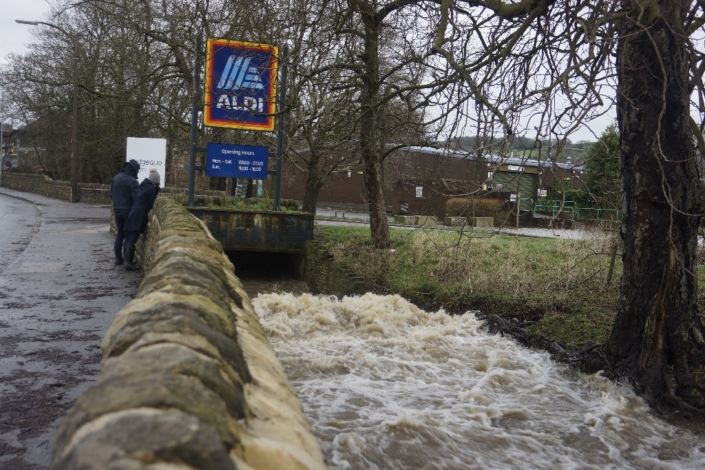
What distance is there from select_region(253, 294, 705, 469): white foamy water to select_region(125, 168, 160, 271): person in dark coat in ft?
11.5

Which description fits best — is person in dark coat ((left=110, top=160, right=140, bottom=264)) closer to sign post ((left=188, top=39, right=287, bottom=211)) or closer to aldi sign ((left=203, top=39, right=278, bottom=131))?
sign post ((left=188, top=39, right=287, bottom=211))

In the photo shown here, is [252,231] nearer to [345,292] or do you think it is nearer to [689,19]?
[345,292]

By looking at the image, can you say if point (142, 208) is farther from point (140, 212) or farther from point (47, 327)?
point (47, 327)

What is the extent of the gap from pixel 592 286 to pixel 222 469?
35.9 feet

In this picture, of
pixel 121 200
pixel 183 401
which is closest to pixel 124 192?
pixel 121 200

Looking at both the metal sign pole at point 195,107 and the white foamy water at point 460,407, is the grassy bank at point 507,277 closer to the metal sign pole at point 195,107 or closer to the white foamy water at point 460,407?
the white foamy water at point 460,407

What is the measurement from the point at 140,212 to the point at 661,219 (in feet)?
29.0

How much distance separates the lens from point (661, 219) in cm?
715

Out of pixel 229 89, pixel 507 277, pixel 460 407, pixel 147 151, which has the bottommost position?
pixel 460 407

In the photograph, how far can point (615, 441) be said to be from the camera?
631cm

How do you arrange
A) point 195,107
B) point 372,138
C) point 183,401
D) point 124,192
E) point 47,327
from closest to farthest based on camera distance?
1. point 183,401
2. point 47,327
3. point 124,192
4. point 372,138
5. point 195,107

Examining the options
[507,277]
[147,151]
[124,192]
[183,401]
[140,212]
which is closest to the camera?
[183,401]

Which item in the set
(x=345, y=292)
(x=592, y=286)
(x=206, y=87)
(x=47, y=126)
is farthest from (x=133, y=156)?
(x=47, y=126)

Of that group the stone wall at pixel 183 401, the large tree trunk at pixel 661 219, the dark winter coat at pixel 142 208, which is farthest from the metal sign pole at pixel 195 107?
the stone wall at pixel 183 401
